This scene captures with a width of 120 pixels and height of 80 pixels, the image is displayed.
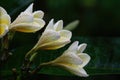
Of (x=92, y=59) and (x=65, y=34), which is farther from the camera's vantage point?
(x=92, y=59)

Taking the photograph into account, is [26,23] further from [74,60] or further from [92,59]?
Result: [92,59]

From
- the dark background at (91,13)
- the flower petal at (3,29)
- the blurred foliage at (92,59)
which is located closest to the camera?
the flower petal at (3,29)

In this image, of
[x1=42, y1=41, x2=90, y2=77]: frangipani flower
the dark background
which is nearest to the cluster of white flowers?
[x1=42, y1=41, x2=90, y2=77]: frangipani flower

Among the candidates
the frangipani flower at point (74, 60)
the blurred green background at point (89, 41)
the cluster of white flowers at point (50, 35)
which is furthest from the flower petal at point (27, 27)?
the blurred green background at point (89, 41)

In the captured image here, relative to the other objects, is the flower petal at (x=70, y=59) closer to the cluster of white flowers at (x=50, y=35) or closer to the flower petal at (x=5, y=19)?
the cluster of white flowers at (x=50, y=35)

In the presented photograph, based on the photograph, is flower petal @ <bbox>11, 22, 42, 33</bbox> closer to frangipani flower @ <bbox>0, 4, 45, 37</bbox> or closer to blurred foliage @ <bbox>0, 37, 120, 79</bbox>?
frangipani flower @ <bbox>0, 4, 45, 37</bbox>

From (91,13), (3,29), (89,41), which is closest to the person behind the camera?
(3,29)

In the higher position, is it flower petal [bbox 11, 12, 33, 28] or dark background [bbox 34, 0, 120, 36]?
flower petal [bbox 11, 12, 33, 28]

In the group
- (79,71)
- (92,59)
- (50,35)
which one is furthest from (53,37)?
(92,59)
